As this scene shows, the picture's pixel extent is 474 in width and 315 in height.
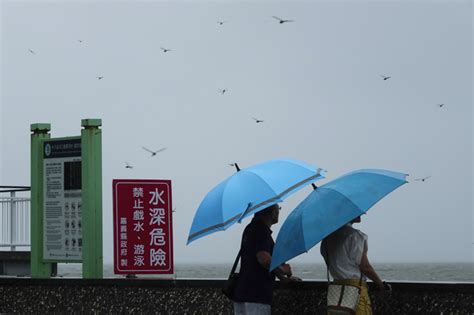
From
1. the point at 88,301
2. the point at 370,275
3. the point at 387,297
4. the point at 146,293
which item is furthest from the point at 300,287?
the point at 88,301

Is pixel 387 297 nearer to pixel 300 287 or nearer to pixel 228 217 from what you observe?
pixel 300 287

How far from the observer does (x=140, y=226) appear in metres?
13.1

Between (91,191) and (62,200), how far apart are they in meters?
0.59

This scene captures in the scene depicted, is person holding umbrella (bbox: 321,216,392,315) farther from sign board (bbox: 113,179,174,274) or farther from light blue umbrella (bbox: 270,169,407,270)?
sign board (bbox: 113,179,174,274)

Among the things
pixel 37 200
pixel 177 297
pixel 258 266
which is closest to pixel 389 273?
pixel 37 200

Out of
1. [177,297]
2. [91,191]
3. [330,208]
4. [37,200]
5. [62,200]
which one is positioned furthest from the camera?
[37,200]

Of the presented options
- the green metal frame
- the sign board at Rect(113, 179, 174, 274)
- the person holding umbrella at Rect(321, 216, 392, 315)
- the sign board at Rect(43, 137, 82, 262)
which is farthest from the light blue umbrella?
the sign board at Rect(43, 137, 82, 262)

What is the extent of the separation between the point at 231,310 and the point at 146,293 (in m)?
1.45

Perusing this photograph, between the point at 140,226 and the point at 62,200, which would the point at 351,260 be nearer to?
the point at 140,226

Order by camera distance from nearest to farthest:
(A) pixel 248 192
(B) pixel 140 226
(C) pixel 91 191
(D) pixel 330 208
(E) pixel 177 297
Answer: (D) pixel 330 208, (A) pixel 248 192, (E) pixel 177 297, (B) pixel 140 226, (C) pixel 91 191

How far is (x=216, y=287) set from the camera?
36.7 ft

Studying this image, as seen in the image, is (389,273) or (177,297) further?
(389,273)

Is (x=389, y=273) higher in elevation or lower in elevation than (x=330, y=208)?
lower

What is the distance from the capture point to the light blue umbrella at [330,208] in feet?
26.6
